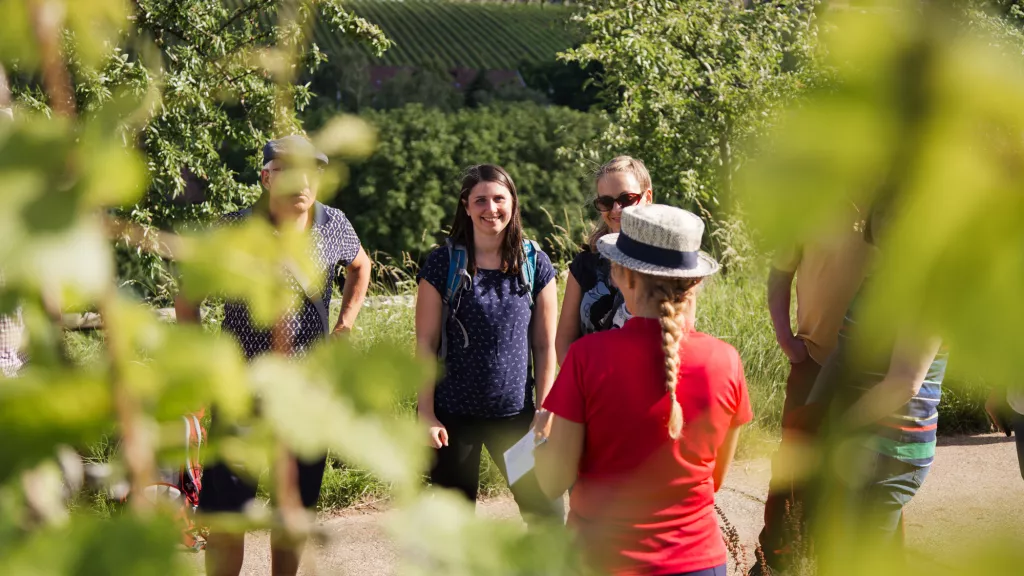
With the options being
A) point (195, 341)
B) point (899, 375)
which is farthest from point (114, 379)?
point (899, 375)

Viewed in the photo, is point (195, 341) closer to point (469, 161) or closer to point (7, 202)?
point (7, 202)

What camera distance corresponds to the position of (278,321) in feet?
1.87

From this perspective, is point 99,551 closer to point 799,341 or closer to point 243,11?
point 799,341

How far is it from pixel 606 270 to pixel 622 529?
1167 millimetres

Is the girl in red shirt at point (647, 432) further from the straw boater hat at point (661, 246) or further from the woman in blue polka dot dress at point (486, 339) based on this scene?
the woman in blue polka dot dress at point (486, 339)

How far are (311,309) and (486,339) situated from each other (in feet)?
2.02

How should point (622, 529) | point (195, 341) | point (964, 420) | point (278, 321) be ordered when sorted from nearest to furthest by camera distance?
point (195, 341) → point (278, 321) → point (622, 529) → point (964, 420)

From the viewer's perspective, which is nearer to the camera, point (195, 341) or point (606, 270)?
point (195, 341)

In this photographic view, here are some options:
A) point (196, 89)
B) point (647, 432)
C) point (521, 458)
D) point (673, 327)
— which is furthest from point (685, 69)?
point (647, 432)

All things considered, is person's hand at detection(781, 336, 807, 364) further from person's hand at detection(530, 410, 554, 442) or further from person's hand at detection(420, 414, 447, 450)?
person's hand at detection(420, 414, 447, 450)

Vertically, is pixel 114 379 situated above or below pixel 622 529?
above

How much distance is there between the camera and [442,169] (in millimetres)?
12422

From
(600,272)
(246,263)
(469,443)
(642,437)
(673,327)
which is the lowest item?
(469,443)

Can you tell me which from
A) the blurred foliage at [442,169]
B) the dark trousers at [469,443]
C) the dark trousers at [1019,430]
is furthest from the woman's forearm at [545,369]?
the blurred foliage at [442,169]
